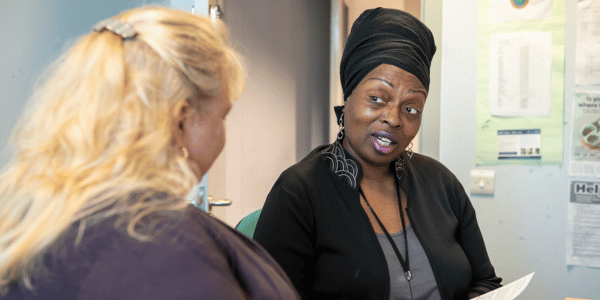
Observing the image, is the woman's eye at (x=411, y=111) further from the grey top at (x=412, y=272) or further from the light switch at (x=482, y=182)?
the light switch at (x=482, y=182)

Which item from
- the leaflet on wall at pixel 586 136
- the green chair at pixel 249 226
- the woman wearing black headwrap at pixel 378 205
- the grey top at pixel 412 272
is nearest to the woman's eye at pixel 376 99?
the woman wearing black headwrap at pixel 378 205

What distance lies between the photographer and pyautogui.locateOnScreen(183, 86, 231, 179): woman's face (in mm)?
609

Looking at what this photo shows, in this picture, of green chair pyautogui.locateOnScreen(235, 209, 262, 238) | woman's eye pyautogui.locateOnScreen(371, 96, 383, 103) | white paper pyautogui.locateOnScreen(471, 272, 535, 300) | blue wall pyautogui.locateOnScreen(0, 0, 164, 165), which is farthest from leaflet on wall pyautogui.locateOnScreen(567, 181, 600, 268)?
blue wall pyautogui.locateOnScreen(0, 0, 164, 165)

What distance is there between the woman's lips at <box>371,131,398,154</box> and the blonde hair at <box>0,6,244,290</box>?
0.73 metres

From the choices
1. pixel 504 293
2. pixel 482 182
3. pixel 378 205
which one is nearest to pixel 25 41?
pixel 378 205

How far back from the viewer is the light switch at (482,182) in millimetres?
1994

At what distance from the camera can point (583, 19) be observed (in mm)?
1882

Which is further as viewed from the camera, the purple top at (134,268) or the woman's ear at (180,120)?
the woman's ear at (180,120)

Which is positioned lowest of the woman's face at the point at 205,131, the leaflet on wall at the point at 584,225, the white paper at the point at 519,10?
the leaflet on wall at the point at 584,225

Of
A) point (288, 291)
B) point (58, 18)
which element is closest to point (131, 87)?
point (288, 291)

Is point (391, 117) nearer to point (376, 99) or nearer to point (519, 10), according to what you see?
point (376, 99)

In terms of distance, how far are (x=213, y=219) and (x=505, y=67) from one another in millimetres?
1777

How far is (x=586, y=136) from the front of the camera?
1.89 m

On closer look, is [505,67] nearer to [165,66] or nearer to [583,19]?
[583,19]
